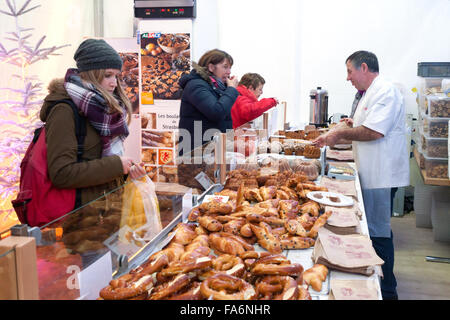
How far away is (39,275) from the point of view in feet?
3.60

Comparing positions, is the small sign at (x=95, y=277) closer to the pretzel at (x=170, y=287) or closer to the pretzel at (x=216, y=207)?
the pretzel at (x=170, y=287)

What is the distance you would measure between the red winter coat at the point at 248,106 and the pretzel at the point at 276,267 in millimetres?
3352

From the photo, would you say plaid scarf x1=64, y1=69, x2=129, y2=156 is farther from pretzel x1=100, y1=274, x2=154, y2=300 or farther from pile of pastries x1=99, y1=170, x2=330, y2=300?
pretzel x1=100, y1=274, x2=154, y2=300

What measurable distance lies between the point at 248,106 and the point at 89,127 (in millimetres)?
2980

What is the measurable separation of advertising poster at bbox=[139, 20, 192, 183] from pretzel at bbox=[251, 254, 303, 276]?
3.51 meters

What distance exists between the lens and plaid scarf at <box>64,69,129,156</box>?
196cm

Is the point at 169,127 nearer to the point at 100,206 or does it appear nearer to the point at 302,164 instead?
the point at 302,164

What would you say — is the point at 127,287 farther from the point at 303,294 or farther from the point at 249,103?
the point at 249,103

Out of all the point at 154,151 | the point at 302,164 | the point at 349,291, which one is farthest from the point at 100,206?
the point at 154,151

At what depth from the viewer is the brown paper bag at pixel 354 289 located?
4.62 ft

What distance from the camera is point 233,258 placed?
156 centimetres

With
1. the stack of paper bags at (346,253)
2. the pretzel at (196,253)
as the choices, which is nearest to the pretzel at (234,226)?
the pretzel at (196,253)
